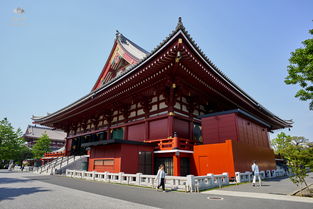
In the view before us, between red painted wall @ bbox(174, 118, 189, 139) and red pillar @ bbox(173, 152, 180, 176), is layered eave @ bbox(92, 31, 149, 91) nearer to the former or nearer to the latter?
red painted wall @ bbox(174, 118, 189, 139)

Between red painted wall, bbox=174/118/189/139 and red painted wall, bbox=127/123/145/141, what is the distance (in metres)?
3.29

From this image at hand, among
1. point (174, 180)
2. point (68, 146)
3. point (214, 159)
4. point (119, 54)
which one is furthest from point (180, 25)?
point (68, 146)

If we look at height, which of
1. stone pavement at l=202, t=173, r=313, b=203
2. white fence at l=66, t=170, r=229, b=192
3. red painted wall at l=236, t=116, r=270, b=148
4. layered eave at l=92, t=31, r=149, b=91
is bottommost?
stone pavement at l=202, t=173, r=313, b=203

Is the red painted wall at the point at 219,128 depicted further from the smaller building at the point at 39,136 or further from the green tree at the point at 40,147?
the smaller building at the point at 39,136

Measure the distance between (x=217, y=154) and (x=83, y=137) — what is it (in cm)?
1882

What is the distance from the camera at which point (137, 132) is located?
55.9 feet

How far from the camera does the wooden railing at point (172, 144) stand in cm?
1285

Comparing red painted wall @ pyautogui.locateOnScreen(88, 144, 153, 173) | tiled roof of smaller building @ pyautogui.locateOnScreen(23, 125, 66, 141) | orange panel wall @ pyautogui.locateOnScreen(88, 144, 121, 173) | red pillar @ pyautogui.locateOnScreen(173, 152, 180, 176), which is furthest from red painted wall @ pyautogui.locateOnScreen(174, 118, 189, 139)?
tiled roof of smaller building @ pyautogui.locateOnScreen(23, 125, 66, 141)

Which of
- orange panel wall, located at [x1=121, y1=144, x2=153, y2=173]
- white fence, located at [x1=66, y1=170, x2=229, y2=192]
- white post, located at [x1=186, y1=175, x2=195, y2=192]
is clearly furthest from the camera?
orange panel wall, located at [x1=121, y1=144, x2=153, y2=173]

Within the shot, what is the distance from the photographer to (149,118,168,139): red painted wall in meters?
14.8

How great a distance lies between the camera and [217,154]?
12422 mm

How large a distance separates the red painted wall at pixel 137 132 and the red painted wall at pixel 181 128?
3.29 metres

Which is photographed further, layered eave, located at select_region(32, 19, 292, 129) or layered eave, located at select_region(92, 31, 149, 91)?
layered eave, located at select_region(92, 31, 149, 91)

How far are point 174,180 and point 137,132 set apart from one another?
7.83 m
